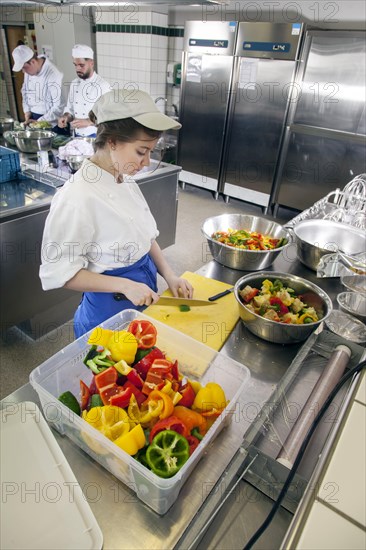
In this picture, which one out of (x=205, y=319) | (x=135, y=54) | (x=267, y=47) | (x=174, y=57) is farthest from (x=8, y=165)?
(x=174, y=57)

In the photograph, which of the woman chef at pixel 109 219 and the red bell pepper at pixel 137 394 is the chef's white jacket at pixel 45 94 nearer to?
the woman chef at pixel 109 219

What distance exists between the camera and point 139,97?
3.49ft

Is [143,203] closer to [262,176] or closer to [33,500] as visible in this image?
[33,500]

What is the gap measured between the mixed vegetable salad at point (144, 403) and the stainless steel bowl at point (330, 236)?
37.5 inches

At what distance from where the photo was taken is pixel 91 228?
1.13 meters

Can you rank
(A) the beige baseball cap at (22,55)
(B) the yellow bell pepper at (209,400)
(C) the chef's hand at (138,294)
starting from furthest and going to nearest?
(A) the beige baseball cap at (22,55)
(C) the chef's hand at (138,294)
(B) the yellow bell pepper at (209,400)

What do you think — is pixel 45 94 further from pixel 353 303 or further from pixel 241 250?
pixel 353 303

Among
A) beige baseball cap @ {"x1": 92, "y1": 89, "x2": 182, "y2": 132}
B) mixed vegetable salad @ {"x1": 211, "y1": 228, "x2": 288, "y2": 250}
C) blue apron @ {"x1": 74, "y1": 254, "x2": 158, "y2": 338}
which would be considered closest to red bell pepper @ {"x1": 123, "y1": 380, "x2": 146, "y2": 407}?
blue apron @ {"x1": 74, "y1": 254, "x2": 158, "y2": 338}

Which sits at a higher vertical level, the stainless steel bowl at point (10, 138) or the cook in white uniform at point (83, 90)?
the cook in white uniform at point (83, 90)

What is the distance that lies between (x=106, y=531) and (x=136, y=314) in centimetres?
51

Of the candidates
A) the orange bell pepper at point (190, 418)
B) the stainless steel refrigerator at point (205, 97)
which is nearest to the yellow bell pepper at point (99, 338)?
the orange bell pepper at point (190, 418)

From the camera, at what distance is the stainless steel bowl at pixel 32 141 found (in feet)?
8.39

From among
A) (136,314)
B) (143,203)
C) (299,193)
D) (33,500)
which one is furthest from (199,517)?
(299,193)

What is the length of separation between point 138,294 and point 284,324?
0.46 m
